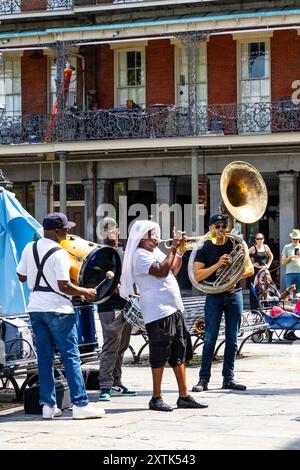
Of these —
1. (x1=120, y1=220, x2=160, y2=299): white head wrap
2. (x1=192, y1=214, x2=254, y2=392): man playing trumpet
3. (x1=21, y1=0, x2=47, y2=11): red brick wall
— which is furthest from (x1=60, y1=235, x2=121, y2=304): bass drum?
(x1=21, y1=0, x2=47, y2=11): red brick wall

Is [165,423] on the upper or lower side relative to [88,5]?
lower

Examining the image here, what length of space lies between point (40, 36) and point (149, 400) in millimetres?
20553

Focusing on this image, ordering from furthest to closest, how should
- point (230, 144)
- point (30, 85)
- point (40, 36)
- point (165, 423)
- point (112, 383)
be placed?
1. point (30, 85)
2. point (40, 36)
3. point (230, 144)
4. point (112, 383)
5. point (165, 423)

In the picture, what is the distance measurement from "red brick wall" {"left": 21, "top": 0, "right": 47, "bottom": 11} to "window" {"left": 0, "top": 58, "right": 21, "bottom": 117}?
1.46 m

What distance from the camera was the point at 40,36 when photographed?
3030 cm

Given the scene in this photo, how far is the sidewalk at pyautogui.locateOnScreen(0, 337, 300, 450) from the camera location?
8547 mm

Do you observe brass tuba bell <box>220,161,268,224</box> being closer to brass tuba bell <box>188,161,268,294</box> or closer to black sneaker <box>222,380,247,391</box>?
brass tuba bell <box>188,161,268,294</box>

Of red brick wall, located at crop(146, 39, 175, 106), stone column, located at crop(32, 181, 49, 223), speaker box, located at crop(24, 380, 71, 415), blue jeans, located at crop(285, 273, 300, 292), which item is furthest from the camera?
stone column, located at crop(32, 181, 49, 223)

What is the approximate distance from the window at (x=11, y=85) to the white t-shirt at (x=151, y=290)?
22625mm

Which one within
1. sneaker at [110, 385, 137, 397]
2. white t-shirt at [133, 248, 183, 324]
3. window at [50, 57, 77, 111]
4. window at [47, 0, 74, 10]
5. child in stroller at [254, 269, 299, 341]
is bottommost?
sneaker at [110, 385, 137, 397]

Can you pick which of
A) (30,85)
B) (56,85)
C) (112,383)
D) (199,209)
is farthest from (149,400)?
(30,85)

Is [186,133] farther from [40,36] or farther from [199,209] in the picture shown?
[40,36]

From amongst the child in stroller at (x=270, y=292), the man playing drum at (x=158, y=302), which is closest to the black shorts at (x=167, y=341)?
the man playing drum at (x=158, y=302)

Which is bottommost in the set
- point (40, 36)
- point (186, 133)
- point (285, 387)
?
point (285, 387)
